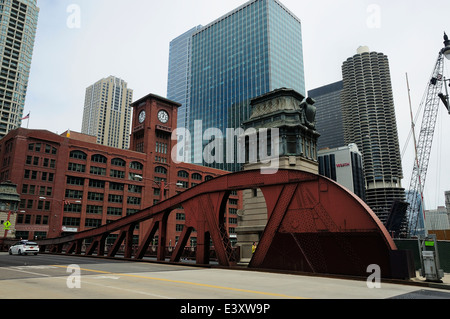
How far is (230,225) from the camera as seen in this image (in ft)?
325

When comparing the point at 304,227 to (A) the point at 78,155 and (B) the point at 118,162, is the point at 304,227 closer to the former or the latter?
(A) the point at 78,155

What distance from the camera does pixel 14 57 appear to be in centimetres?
13550

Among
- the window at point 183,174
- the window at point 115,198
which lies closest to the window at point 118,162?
the window at point 115,198

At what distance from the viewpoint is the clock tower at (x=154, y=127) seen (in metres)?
84.2

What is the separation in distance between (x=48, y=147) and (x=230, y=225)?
54.5 m

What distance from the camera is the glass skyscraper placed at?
4978 inches

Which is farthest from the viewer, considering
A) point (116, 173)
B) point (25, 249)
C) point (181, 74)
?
point (181, 74)

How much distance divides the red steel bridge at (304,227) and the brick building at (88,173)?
32.7 meters

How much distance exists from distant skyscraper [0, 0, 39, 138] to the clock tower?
77.9 meters

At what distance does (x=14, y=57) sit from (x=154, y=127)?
92.4 metres

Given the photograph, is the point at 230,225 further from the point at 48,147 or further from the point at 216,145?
the point at 48,147

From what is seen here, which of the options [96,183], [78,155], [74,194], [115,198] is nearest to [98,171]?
[96,183]

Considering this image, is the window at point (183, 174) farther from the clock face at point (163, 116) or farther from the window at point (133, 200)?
the clock face at point (163, 116)
